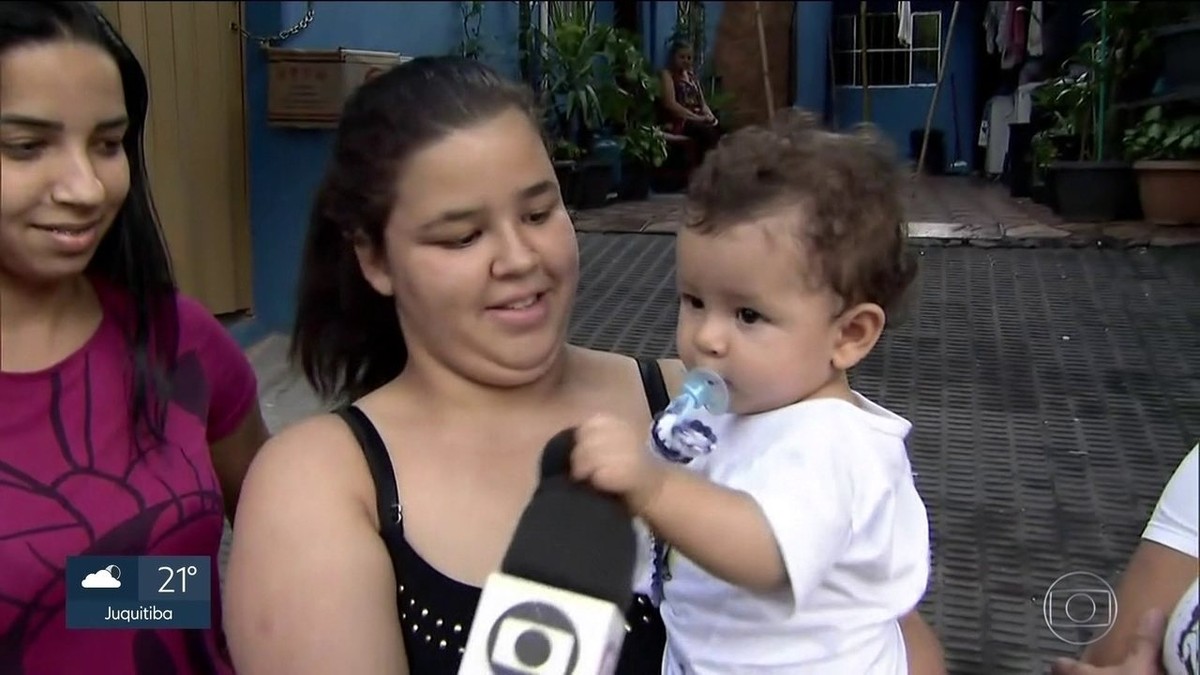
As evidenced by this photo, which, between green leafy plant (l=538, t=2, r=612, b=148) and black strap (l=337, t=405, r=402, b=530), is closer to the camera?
black strap (l=337, t=405, r=402, b=530)

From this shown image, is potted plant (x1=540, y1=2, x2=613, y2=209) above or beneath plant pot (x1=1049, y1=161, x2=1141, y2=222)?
above

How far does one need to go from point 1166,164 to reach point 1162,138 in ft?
0.14

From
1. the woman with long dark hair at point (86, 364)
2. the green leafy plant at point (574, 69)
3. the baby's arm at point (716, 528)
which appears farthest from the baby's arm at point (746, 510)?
the woman with long dark hair at point (86, 364)

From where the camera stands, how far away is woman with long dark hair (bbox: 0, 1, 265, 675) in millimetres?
1187

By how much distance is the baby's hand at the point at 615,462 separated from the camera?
34.0 inches

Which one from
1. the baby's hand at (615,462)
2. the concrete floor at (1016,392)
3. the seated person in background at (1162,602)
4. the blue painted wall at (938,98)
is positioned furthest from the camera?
the concrete floor at (1016,392)

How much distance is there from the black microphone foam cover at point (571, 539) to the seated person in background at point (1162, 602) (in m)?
0.41

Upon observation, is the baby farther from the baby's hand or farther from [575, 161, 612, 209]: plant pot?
[575, 161, 612, 209]: plant pot

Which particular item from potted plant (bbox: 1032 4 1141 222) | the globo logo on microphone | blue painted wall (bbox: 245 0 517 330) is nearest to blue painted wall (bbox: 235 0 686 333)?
blue painted wall (bbox: 245 0 517 330)

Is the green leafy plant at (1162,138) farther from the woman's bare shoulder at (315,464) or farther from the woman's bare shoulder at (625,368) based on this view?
the woman's bare shoulder at (315,464)

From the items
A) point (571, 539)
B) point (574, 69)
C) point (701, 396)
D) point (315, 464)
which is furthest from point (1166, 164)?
point (315, 464)

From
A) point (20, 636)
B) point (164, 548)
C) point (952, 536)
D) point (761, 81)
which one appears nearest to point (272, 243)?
point (164, 548)

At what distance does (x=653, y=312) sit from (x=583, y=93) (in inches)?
11.4
